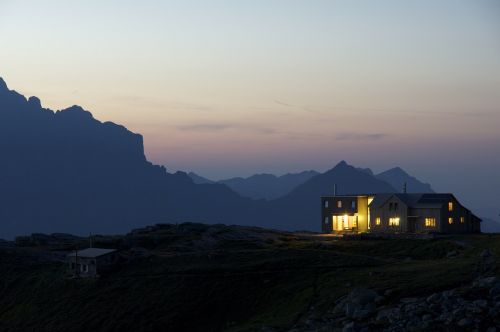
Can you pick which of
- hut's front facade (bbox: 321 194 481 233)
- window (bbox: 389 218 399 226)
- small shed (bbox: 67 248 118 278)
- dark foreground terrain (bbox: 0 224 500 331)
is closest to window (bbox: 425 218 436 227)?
hut's front facade (bbox: 321 194 481 233)

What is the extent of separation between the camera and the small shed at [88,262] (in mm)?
101938

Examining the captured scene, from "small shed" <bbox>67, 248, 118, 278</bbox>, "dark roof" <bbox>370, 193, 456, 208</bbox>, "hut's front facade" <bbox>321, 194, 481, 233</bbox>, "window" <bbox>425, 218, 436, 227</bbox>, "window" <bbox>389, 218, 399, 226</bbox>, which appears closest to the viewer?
"small shed" <bbox>67, 248, 118, 278</bbox>

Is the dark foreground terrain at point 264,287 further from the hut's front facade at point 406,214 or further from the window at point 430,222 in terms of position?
the hut's front facade at point 406,214

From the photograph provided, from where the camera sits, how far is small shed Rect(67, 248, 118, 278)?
101938 millimetres

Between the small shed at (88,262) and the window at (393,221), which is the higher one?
the window at (393,221)

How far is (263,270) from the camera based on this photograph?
301 ft

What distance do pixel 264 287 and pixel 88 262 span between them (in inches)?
1278

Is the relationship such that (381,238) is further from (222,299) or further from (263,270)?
(222,299)

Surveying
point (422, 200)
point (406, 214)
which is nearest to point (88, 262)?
point (406, 214)

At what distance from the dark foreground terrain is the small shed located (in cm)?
170

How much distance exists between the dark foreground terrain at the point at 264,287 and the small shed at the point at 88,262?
66.8 inches

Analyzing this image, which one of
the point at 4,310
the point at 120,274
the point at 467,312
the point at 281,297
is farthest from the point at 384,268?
the point at 4,310

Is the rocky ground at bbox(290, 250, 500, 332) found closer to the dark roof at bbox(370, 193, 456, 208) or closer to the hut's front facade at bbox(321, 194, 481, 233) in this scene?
the hut's front facade at bbox(321, 194, 481, 233)

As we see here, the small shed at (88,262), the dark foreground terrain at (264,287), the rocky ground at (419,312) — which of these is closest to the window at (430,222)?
the dark foreground terrain at (264,287)
